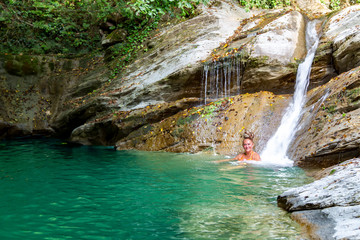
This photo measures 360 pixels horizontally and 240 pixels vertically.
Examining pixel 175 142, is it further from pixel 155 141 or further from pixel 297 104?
pixel 297 104

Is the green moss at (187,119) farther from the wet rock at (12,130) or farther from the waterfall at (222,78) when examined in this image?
the wet rock at (12,130)

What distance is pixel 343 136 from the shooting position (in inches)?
268

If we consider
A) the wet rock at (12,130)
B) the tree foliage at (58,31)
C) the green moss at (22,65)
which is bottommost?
the wet rock at (12,130)

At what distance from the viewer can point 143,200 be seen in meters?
5.26

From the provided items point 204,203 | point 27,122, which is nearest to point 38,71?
point 27,122

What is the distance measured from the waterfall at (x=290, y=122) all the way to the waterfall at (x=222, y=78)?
2202 mm

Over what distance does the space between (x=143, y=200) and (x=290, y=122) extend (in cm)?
608

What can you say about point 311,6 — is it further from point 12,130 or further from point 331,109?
point 12,130

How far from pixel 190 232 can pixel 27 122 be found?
1602 cm

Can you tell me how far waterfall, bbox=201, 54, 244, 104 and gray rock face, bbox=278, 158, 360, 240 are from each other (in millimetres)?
7831

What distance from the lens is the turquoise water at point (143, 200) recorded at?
391cm

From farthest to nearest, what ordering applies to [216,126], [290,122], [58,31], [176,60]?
[58,31]
[176,60]
[216,126]
[290,122]

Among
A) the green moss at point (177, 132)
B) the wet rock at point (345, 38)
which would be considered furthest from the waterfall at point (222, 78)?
the wet rock at point (345, 38)

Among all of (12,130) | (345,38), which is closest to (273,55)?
(345,38)
